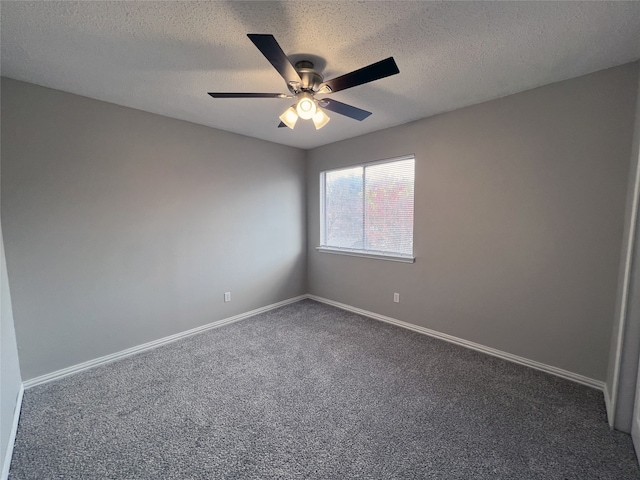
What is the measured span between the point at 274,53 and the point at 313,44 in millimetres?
462

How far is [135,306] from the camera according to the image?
2.63m

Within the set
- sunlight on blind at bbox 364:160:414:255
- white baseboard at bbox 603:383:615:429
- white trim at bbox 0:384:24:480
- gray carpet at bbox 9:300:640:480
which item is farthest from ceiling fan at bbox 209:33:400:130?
white baseboard at bbox 603:383:615:429

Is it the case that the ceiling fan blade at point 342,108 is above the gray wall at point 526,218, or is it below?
above

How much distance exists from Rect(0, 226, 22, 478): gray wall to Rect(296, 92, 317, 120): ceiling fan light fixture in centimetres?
231

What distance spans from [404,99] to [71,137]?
9.73ft

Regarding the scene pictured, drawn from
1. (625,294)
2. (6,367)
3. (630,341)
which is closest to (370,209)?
(625,294)

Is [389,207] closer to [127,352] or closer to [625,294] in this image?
[625,294]

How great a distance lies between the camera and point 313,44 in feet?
5.34

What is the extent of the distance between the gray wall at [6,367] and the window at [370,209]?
10.5ft

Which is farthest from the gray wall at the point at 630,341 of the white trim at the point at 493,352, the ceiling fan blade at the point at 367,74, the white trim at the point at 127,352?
the white trim at the point at 127,352

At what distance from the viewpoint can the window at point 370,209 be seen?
10.4 ft

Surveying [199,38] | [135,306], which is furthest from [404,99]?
[135,306]

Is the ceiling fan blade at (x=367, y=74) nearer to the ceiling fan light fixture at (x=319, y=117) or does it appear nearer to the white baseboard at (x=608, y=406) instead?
the ceiling fan light fixture at (x=319, y=117)

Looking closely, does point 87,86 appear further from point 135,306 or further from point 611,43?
point 611,43
